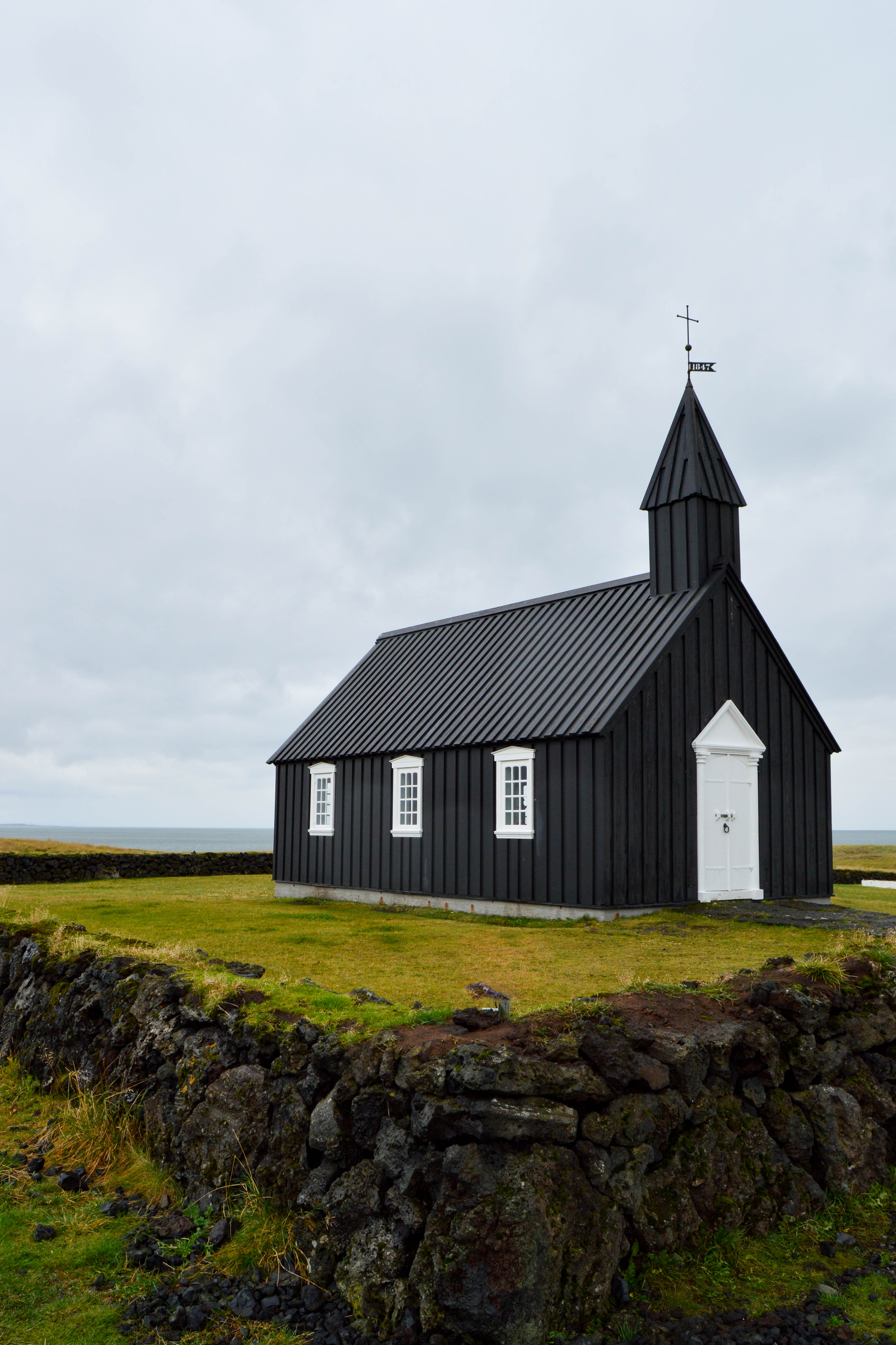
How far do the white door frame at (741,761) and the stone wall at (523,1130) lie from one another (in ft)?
32.5

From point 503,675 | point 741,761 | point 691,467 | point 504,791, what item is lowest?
point 504,791

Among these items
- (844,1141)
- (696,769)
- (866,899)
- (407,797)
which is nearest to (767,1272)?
(844,1141)

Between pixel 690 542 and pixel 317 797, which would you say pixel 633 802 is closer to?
pixel 690 542

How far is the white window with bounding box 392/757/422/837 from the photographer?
2203cm

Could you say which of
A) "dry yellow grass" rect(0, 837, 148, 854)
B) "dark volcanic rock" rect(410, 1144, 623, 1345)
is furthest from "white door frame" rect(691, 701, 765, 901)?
"dry yellow grass" rect(0, 837, 148, 854)

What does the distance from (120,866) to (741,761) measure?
23.6 m

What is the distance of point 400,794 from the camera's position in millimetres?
22688

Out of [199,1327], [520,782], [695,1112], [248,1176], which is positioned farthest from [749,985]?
[520,782]

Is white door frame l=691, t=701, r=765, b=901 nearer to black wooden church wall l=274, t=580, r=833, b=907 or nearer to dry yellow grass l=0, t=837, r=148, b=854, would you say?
black wooden church wall l=274, t=580, r=833, b=907

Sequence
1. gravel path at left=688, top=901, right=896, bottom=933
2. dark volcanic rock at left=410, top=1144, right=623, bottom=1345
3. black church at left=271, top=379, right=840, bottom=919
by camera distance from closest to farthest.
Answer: dark volcanic rock at left=410, top=1144, right=623, bottom=1345, gravel path at left=688, top=901, right=896, bottom=933, black church at left=271, top=379, right=840, bottom=919

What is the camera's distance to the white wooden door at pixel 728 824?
19.1 meters

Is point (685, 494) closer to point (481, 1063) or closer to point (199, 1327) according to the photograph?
point (481, 1063)

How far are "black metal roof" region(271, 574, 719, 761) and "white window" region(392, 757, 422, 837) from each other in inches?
15.9

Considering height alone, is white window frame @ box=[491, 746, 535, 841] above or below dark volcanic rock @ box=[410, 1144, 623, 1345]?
above
